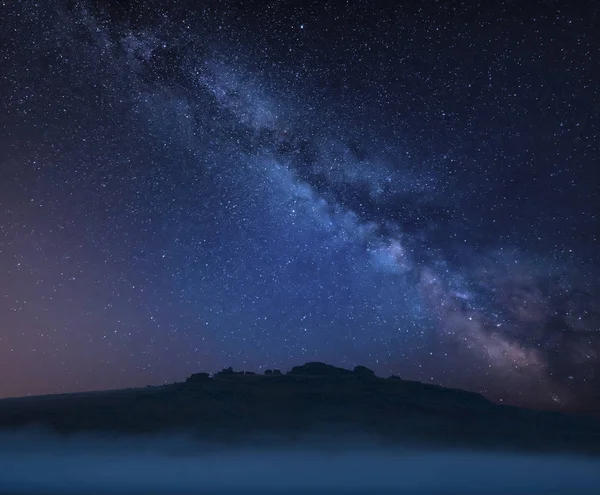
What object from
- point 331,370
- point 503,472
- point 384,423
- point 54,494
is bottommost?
point 54,494

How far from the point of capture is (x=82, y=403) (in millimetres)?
38656

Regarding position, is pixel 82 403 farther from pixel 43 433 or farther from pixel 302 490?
pixel 302 490

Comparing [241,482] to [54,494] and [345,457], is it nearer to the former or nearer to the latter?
[345,457]

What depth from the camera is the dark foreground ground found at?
32.5 metres

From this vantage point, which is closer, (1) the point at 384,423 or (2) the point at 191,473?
(2) the point at 191,473

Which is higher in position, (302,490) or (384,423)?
(384,423)

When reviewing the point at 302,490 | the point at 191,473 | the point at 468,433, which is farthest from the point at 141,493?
the point at 468,433

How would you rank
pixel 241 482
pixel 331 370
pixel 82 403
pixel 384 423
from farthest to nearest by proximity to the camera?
pixel 331 370 < pixel 82 403 < pixel 384 423 < pixel 241 482

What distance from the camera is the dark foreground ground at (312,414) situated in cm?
3247

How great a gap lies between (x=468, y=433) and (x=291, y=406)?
9.57 m

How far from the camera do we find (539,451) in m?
32.7

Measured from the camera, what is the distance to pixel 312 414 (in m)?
34.9

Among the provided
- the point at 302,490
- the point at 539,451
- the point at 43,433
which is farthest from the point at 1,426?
the point at 539,451

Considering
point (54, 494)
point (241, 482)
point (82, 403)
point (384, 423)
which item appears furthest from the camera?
point (82, 403)
